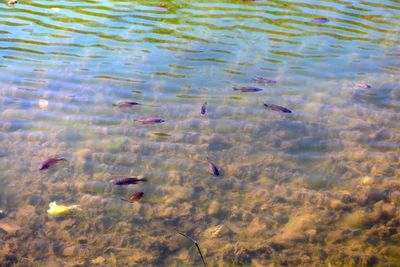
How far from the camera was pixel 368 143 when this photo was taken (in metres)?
4.52

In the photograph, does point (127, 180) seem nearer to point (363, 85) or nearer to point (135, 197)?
point (135, 197)

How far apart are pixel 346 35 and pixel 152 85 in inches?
154

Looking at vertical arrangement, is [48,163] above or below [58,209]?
above

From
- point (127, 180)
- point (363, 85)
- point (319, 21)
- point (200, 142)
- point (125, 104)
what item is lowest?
point (127, 180)

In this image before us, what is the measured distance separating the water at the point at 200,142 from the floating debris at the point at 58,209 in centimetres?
6

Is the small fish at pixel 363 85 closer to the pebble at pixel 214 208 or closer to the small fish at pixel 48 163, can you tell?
the pebble at pixel 214 208

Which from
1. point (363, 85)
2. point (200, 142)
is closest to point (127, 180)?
point (200, 142)

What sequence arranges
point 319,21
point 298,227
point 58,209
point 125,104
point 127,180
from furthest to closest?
Result: 1. point 319,21
2. point 125,104
3. point 127,180
4. point 58,209
5. point 298,227

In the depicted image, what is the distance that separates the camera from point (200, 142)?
4527 millimetres

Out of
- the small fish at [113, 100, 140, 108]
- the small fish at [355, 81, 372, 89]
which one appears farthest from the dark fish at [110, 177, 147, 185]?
the small fish at [355, 81, 372, 89]

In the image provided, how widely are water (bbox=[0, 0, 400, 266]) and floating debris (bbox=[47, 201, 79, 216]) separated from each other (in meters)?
0.06

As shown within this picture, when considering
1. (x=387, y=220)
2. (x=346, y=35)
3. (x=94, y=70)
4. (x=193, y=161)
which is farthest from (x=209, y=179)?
(x=346, y=35)

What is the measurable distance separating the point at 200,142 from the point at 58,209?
5.52ft

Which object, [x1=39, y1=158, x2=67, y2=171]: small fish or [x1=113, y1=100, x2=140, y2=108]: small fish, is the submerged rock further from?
[x1=113, y1=100, x2=140, y2=108]: small fish
